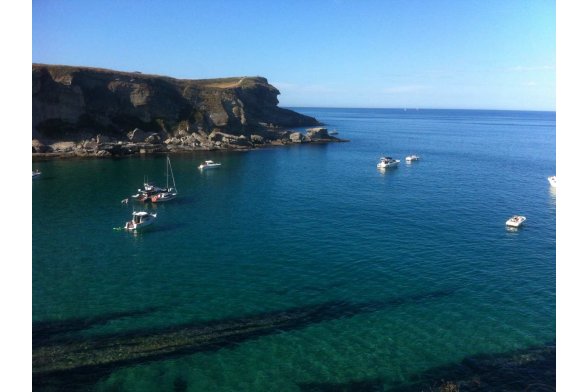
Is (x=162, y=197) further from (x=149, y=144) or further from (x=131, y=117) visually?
(x=131, y=117)

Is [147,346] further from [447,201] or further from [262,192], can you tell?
[447,201]

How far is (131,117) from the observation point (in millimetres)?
121438

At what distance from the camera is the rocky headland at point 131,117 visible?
107m

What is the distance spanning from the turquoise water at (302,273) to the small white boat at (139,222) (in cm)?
217

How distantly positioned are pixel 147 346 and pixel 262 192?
161 feet

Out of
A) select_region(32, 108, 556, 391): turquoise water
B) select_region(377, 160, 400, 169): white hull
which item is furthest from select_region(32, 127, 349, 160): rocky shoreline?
select_region(377, 160, 400, 169): white hull

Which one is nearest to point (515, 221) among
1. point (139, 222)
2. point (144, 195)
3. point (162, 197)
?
point (139, 222)

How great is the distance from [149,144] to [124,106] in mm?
16450

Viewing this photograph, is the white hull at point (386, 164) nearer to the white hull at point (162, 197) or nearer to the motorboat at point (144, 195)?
the white hull at point (162, 197)

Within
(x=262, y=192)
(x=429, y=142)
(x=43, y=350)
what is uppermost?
(x=429, y=142)
